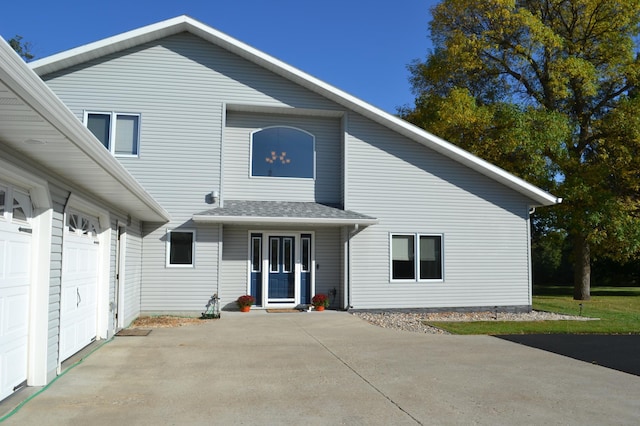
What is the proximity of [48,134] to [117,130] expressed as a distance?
9222 mm

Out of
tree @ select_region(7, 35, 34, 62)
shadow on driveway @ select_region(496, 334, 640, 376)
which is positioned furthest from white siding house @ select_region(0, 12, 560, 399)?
tree @ select_region(7, 35, 34, 62)

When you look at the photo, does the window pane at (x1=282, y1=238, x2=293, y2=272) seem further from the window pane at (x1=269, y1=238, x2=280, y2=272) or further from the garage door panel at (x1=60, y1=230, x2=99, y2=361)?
the garage door panel at (x1=60, y1=230, x2=99, y2=361)

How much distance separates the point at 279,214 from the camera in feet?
43.5

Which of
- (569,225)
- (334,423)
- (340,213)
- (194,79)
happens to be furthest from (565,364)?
(569,225)

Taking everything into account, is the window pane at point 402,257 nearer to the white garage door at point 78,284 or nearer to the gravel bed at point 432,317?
the gravel bed at point 432,317

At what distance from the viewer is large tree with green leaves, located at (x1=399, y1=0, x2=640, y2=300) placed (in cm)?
1895

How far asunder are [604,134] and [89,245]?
18.5m

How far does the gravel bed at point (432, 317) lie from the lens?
39.4 ft

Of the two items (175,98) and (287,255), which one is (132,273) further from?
(175,98)

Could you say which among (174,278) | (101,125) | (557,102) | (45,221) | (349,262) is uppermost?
(557,102)

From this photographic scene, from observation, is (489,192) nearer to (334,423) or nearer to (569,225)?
(569,225)

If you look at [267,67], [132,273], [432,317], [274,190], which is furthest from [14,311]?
[432,317]

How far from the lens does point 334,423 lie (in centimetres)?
500

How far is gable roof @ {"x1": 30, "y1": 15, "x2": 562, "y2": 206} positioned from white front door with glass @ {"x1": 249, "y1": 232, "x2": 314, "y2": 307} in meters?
3.75
